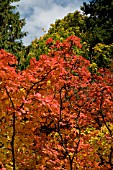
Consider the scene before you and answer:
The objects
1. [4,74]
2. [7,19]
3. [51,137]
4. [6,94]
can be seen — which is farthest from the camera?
[7,19]

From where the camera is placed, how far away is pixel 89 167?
702 cm

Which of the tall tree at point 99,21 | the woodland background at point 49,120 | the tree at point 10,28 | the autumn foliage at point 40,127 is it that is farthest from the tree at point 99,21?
the autumn foliage at point 40,127

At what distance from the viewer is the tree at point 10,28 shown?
18438mm

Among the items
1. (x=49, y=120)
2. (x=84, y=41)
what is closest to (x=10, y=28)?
(x=84, y=41)

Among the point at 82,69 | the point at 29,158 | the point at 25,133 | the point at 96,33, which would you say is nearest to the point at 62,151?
the point at 29,158

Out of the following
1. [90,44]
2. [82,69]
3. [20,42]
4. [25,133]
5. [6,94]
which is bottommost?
[25,133]

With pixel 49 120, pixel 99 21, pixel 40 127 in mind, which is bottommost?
pixel 40 127

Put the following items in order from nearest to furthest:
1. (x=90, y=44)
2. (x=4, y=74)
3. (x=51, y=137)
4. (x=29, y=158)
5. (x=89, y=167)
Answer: (x=4, y=74), (x=29, y=158), (x=89, y=167), (x=51, y=137), (x=90, y=44)

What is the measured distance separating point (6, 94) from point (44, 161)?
7.25 ft

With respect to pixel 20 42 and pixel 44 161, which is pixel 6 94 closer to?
pixel 44 161

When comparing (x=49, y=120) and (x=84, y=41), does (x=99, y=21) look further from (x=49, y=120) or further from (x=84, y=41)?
(x=49, y=120)

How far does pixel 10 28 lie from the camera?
19375 mm

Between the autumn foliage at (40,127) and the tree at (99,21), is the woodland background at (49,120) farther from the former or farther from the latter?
the tree at (99,21)

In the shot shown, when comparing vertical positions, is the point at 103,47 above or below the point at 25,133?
above
